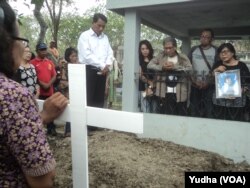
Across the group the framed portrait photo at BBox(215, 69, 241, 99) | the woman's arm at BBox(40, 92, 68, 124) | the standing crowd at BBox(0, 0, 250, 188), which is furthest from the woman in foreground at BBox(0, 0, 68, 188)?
the framed portrait photo at BBox(215, 69, 241, 99)

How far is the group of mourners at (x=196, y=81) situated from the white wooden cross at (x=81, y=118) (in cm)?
348

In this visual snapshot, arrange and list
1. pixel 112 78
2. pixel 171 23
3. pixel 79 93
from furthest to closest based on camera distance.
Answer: pixel 112 78 → pixel 171 23 → pixel 79 93

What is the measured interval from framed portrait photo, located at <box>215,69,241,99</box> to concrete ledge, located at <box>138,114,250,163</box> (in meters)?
0.39

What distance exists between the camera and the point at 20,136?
42.8 inches

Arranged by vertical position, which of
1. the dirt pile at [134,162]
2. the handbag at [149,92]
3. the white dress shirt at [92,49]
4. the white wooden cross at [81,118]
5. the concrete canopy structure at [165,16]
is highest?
the concrete canopy structure at [165,16]

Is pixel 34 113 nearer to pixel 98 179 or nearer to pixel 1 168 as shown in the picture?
pixel 1 168

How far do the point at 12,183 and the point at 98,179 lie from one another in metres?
2.44

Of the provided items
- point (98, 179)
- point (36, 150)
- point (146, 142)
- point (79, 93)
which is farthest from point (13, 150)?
point (146, 142)

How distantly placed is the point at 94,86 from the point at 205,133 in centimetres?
182

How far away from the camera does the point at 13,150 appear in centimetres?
110

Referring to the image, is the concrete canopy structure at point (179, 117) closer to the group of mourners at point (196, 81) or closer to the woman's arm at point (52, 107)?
the group of mourners at point (196, 81)

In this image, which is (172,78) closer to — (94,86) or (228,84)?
(228,84)

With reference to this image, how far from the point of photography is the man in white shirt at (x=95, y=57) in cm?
536

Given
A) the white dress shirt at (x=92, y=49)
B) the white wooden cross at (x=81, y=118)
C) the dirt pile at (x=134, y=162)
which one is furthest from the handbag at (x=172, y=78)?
the white wooden cross at (x=81, y=118)
